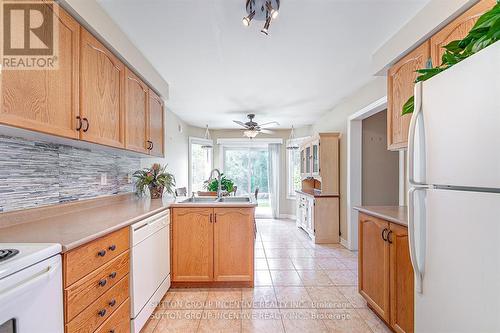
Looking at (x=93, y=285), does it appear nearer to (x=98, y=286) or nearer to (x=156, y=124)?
(x=98, y=286)

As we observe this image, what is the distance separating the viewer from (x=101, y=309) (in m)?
1.33

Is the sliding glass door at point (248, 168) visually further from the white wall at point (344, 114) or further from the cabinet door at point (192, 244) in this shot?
the cabinet door at point (192, 244)

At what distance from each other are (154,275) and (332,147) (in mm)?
3448

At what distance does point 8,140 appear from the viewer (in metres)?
1.42

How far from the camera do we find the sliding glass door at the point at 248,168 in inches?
260

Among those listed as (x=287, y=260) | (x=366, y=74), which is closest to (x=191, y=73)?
(x=366, y=74)

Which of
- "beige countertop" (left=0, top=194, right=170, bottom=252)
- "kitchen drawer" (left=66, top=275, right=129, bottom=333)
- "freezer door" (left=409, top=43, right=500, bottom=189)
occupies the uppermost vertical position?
"freezer door" (left=409, top=43, right=500, bottom=189)

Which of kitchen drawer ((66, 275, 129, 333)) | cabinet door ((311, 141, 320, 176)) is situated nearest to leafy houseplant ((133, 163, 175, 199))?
kitchen drawer ((66, 275, 129, 333))

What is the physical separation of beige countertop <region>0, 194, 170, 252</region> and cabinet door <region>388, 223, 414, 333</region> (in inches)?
72.7

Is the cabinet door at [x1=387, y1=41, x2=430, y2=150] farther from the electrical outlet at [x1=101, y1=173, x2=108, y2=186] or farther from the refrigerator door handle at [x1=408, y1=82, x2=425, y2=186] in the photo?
the electrical outlet at [x1=101, y1=173, x2=108, y2=186]

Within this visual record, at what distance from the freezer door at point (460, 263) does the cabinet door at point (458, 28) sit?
3.65 ft

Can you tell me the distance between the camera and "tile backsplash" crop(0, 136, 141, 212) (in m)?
1.41

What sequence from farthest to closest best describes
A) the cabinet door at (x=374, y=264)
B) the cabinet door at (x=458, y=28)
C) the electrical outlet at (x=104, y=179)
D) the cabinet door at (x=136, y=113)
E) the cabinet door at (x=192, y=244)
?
the cabinet door at (x=192, y=244) → the electrical outlet at (x=104, y=179) → the cabinet door at (x=136, y=113) → the cabinet door at (x=374, y=264) → the cabinet door at (x=458, y=28)

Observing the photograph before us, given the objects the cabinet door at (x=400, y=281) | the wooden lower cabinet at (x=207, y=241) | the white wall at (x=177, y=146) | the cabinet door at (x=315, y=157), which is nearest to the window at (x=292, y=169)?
the cabinet door at (x=315, y=157)
